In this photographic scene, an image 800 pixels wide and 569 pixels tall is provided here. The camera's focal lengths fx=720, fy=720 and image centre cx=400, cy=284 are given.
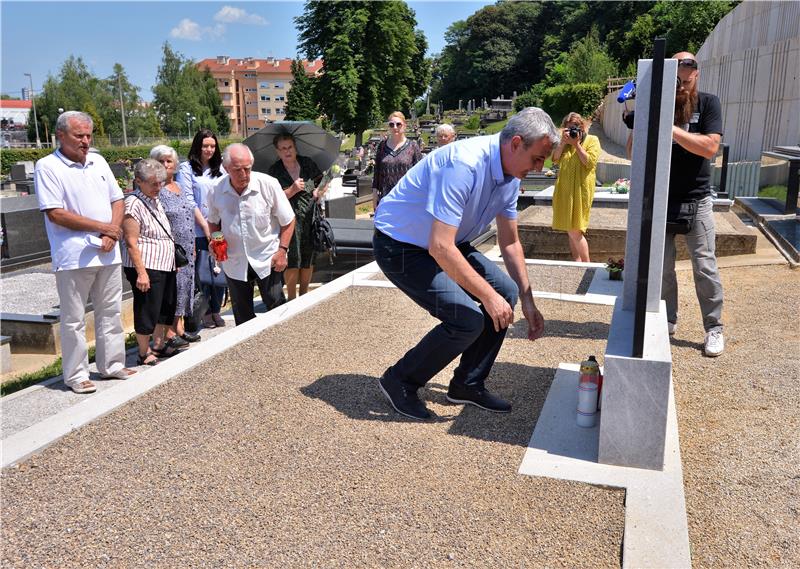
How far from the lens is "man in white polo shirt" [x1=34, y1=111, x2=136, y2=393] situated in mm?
4637

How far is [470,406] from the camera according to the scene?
153 inches

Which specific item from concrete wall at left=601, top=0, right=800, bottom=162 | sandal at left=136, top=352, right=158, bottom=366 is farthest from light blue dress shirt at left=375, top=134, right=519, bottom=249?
concrete wall at left=601, top=0, right=800, bottom=162

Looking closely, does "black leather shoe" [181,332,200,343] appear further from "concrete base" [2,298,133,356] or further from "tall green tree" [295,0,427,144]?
"tall green tree" [295,0,427,144]

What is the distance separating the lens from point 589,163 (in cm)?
712

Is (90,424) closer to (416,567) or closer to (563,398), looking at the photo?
(416,567)

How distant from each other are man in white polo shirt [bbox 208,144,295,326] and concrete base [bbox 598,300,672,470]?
3160 millimetres

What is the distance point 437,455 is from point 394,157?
4.76 meters

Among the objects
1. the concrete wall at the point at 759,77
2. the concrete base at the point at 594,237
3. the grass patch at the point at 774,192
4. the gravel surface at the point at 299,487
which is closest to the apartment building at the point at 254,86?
the concrete wall at the point at 759,77

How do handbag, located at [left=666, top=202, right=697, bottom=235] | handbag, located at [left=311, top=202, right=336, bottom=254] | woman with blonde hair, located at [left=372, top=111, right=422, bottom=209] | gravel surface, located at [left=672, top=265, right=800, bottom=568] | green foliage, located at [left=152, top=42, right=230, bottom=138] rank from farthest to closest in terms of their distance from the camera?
green foliage, located at [left=152, top=42, right=230, bottom=138] → woman with blonde hair, located at [left=372, top=111, right=422, bottom=209] → handbag, located at [left=311, top=202, right=336, bottom=254] → handbag, located at [left=666, top=202, right=697, bottom=235] → gravel surface, located at [left=672, top=265, right=800, bottom=568]

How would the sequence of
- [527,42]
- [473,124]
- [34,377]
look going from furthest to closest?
1. [527,42]
2. [473,124]
3. [34,377]

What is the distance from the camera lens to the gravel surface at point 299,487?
8.45 feet

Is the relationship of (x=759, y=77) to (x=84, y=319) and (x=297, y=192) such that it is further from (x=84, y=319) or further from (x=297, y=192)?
(x=84, y=319)

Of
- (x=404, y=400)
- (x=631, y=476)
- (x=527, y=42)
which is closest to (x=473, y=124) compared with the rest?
(x=527, y=42)

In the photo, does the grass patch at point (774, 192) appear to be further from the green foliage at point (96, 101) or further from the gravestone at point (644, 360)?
the green foliage at point (96, 101)
